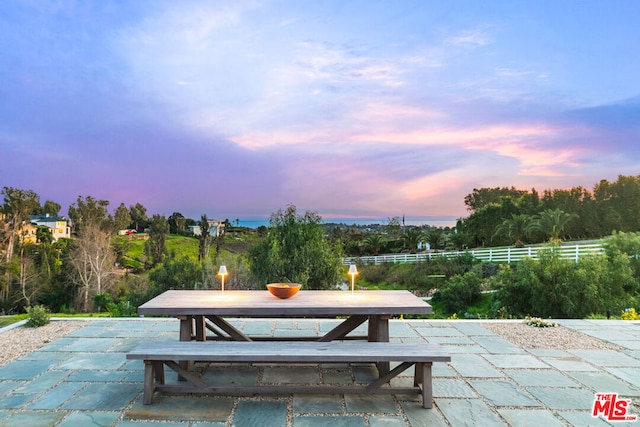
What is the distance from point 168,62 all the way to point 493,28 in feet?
19.6

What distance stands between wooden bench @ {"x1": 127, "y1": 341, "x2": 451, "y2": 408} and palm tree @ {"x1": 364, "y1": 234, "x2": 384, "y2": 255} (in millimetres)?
24696

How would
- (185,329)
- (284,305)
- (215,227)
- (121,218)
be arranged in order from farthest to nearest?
1. (121,218)
2. (215,227)
3. (185,329)
4. (284,305)

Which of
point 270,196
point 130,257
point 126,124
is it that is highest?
point 126,124

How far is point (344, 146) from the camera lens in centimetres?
1051

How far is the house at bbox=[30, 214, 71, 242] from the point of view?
79.7 feet

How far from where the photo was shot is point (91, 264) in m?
21.1

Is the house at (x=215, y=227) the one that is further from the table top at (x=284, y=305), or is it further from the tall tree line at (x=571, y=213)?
the tall tree line at (x=571, y=213)

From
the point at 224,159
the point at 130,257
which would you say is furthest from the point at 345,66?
the point at 130,257

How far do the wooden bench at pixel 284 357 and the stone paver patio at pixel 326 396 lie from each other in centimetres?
8

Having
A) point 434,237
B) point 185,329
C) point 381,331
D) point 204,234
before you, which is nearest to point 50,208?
point 204,234

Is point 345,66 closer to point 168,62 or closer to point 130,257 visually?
point 168,62

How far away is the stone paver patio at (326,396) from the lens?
2.46 metres

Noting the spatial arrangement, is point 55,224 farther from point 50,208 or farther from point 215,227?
point 215,227

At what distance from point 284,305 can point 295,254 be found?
4081 millimetres
